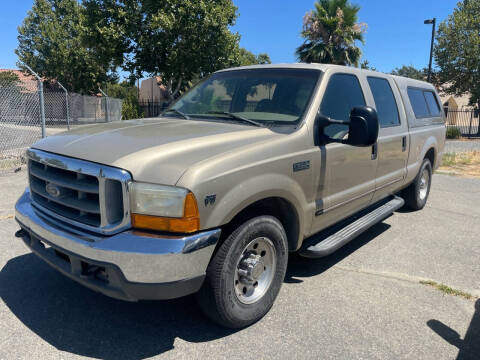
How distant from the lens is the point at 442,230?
543 cm

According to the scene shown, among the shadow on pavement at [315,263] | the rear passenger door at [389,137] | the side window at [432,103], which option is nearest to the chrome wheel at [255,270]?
the shadow on pavement at [315,263]

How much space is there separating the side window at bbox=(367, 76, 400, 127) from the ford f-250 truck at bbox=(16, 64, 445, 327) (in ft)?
0.23

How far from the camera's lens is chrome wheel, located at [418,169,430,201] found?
6283mm

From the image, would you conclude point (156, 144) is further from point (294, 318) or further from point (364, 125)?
point (294, 318)

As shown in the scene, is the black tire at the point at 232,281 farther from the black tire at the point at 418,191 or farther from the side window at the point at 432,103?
the side window at the point at 432,103

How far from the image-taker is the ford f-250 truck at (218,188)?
7.71ft

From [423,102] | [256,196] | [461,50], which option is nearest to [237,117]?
[256,196]

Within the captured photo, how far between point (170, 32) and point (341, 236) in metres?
17.8

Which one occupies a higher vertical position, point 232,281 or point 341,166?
point 341,166

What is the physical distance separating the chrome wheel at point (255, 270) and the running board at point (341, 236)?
469 mm

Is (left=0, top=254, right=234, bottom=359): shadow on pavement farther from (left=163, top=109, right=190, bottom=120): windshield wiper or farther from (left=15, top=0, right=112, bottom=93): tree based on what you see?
(left=15, top=0, right=112, bottom=93): tree

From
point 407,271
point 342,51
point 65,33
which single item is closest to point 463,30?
point 342,51

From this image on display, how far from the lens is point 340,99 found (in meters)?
3.81

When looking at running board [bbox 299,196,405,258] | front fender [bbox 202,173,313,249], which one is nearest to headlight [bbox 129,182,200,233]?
front fender [bbox 202,173,313,249]
